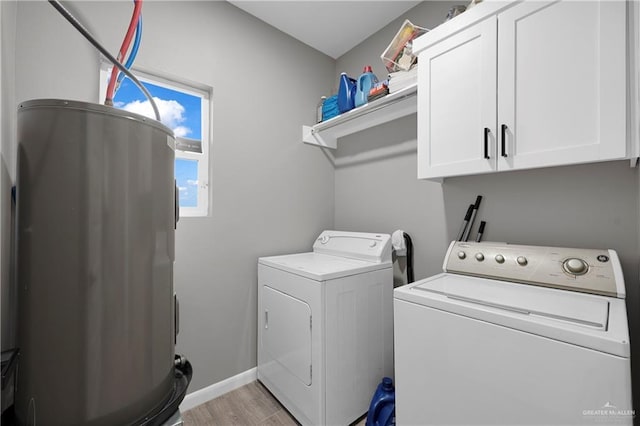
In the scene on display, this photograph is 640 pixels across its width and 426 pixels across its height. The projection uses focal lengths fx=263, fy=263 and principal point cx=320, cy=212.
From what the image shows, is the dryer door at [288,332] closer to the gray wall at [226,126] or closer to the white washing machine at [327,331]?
the white washing machine at [327,331]

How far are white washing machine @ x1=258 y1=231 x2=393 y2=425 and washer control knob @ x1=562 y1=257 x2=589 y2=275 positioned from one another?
0.95 metres

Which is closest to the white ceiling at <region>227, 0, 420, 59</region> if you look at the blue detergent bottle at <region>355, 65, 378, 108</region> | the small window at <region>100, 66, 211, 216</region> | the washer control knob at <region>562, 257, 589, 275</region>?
the blue detergent bottle at <region>355, 65, 378, 108</region>

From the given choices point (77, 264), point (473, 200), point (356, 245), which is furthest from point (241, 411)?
point (473, 200)

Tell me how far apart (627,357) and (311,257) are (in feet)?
5.56

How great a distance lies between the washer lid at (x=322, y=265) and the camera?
1550 millimetres

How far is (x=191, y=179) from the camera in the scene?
1.98 m

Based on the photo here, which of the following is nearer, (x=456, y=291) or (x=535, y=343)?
(x=535, y=343)

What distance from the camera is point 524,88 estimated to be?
1.20 metres

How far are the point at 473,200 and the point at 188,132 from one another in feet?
6.77

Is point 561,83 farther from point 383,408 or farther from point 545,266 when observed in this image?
point 383,408

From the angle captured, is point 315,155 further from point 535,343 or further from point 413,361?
point 535,343

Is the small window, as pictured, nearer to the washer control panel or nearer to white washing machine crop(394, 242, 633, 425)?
white washing machine crop(394, 242, 633, 425)

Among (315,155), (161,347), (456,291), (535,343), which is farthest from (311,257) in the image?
(535,343)

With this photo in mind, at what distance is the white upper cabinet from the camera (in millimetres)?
1010
